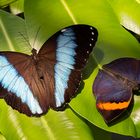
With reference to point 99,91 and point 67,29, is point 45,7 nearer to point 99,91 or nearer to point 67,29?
point 67,29

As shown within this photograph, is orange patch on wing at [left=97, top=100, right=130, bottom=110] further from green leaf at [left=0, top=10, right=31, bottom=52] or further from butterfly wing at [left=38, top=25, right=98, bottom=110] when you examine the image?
green leaf at [left=0, top=10, right=31, bottom=52]

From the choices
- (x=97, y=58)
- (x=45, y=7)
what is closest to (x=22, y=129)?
(x=97, y=58)

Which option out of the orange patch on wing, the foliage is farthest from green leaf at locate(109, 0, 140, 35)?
the orange patch on wing

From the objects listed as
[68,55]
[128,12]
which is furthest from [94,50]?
[128,12]

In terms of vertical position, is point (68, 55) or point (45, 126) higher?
point (68, 55)

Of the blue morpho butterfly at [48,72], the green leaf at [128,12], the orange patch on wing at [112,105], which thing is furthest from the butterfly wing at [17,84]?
the green leaf at [128,12]

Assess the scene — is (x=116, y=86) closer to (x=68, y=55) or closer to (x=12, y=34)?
(x=68, y=55)

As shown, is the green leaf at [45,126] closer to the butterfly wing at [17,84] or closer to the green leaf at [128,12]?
the butterfly wing at [17,84]
